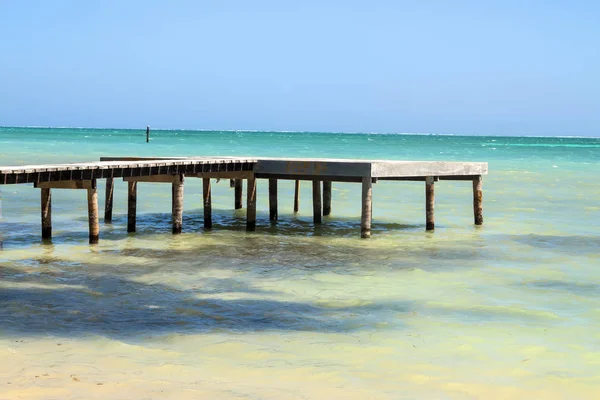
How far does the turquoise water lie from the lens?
28.5ft

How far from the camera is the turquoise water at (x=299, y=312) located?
28.5 ft

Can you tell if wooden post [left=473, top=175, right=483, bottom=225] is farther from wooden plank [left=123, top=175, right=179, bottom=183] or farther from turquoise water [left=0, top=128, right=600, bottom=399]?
wooden plank [left=123, top=175, right=179, bottom=183]

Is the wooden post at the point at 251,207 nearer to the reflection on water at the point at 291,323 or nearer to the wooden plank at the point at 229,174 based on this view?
the wooden plank at the point at 229,174

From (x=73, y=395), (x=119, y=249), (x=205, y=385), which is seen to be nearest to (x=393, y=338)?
(x=205, y=385)

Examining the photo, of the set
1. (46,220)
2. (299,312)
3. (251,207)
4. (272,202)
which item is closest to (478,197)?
(272,202)

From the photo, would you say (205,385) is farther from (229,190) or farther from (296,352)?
(229,190)

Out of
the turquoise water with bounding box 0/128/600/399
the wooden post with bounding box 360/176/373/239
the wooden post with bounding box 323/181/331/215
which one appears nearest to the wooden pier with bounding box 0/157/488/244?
the wooden post with bounding box 360/176/373/239

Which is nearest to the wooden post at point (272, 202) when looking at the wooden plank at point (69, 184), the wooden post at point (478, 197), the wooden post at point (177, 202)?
the wooden post at point (177, 202)

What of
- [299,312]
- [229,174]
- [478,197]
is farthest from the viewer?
[478,197]

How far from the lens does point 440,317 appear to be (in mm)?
11648

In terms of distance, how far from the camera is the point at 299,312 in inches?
462

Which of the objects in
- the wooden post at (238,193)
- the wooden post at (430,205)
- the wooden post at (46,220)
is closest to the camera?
the wooden post at (46,220)

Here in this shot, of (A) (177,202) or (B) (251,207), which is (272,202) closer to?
(B) (251,207)

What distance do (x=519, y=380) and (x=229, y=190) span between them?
25468 millimetres
